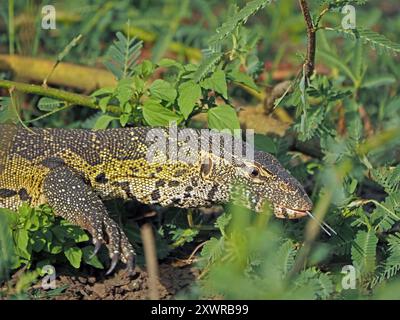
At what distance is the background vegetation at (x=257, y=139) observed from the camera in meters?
4.23

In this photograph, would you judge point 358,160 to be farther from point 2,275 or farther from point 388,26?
point 388,26

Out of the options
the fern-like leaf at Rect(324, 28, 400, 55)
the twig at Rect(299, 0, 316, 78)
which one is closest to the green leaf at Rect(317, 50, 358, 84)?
the twig at Rect(299, 0, 316, 78)

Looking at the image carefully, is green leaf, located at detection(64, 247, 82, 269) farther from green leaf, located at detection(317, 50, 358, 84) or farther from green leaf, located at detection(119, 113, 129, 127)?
green leaf, located at detection(317, 50, 358, 84)

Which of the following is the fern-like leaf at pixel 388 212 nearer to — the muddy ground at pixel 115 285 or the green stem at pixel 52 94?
the muddy ground at pixel 115 285

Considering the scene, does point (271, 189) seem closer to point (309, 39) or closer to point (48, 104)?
point (309, 39)

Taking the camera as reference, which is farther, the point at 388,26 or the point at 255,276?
the point at 388,26

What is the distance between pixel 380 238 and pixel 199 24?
3050mm

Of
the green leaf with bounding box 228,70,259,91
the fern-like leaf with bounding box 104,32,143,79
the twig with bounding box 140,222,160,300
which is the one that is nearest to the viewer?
the twig with bounding box 140,222,160,300

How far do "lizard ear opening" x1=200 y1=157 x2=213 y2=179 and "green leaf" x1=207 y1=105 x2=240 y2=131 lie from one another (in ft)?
0.65

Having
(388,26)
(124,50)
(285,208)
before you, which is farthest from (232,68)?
(388,26)

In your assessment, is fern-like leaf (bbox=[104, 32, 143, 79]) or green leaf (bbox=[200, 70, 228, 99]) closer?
green leaf (bbox=[200, 70, 228, 99])

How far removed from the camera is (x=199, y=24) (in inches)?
291

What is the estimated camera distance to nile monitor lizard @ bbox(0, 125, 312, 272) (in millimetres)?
4516

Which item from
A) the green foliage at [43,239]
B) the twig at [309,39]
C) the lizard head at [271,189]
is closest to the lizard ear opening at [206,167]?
the lizard head at [271,189]
